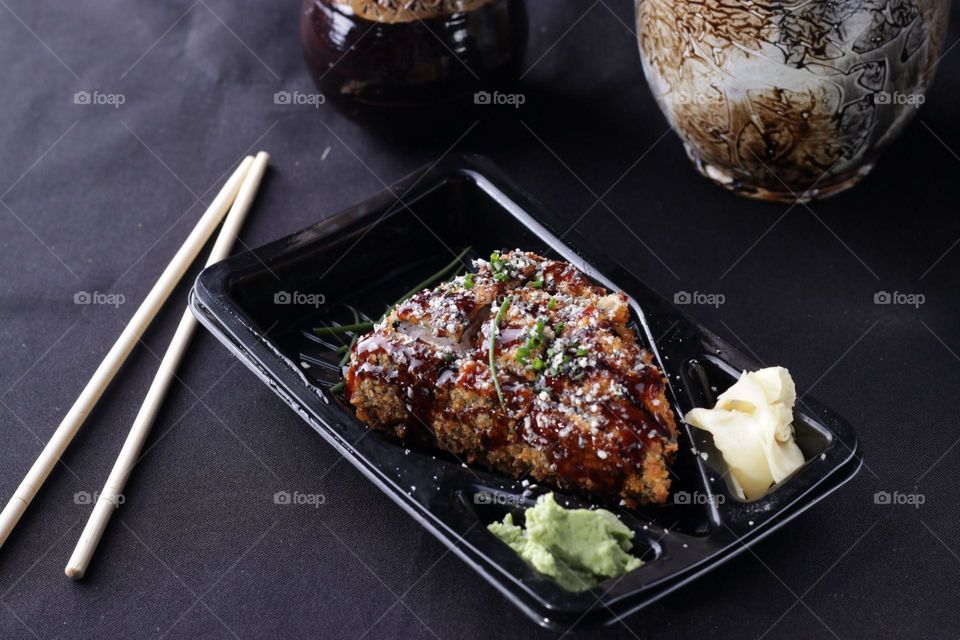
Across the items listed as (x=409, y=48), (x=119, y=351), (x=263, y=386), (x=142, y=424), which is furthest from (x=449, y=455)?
(x=409, y=48)

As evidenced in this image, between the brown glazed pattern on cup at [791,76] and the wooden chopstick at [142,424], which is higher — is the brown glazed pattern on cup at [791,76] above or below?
above

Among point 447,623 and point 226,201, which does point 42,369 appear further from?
point 447,623

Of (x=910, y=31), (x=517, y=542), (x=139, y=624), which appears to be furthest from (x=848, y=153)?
(x=139, y=624)

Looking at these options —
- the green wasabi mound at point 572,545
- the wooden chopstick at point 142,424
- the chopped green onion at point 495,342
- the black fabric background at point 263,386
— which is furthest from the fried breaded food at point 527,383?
the wooden chopstick at point 142,424

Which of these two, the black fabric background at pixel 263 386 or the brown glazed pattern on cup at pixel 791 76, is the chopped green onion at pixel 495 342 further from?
the brown glazed pattern on cup at pixel 791 76

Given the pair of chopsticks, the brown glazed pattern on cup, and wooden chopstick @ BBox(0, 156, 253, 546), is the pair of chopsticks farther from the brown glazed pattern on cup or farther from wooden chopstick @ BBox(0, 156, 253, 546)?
the brown glazed pattern on cup

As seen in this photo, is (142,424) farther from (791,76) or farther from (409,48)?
(791,76)

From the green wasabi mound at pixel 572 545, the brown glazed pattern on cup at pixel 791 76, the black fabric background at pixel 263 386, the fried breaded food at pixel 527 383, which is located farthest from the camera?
the brown glazed pattern on cup at pixel 791 76
